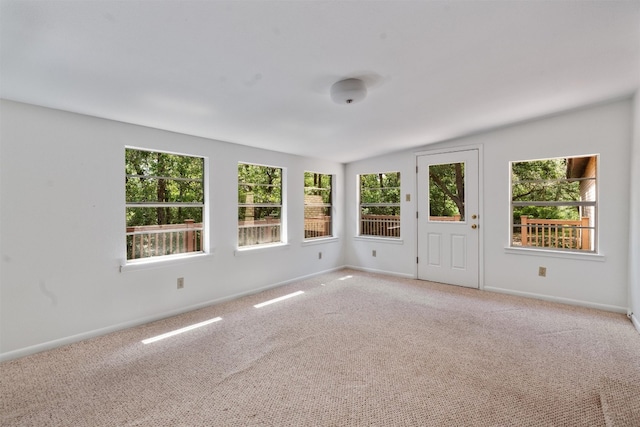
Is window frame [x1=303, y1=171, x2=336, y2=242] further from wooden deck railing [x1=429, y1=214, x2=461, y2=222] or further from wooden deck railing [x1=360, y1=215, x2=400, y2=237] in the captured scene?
wooden deck railing [x1=429, y1=214, x2=461, y2=222]

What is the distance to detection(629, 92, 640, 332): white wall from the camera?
9.99 ft

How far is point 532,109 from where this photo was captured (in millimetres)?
3518

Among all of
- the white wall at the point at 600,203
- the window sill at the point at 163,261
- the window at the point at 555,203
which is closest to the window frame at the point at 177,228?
the window sill at the point at 163,261

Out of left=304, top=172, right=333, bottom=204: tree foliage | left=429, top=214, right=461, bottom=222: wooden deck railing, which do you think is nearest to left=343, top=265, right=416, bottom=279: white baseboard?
left=429, top=214, right=461, bottom=222: wooden deck railing

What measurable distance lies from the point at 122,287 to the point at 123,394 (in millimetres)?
1326

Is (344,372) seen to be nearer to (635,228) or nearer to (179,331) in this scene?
(179,331)

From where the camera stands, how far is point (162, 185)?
11.2 ft

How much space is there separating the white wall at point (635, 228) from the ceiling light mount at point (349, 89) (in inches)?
117

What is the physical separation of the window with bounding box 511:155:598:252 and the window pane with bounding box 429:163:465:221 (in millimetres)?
690

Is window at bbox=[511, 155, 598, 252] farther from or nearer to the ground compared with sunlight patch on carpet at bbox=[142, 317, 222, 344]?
farther from the ground

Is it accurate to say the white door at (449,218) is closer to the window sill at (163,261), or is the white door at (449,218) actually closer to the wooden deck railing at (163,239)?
the window sill at (163,261)

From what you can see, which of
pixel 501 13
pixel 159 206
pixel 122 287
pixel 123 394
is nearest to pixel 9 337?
pixel 122 287

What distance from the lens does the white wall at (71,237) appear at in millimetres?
2445

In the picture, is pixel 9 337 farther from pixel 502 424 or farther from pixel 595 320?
pixel 595 320
